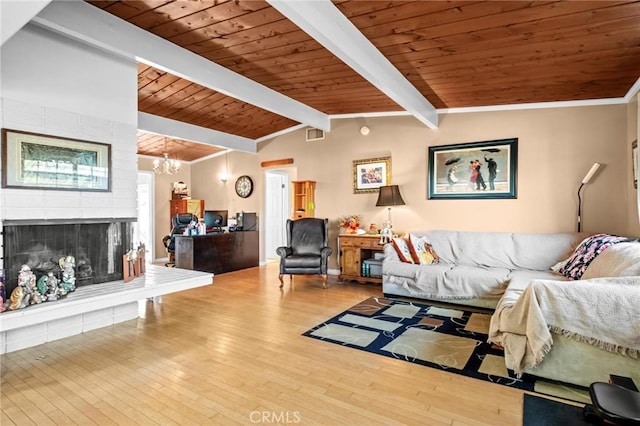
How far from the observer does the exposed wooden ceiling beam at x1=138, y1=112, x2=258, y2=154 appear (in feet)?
16.7

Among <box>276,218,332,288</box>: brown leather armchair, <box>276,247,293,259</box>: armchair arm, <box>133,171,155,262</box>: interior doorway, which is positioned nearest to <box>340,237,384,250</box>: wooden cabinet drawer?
<box>276,218,332,288</box>: brown leather armchair

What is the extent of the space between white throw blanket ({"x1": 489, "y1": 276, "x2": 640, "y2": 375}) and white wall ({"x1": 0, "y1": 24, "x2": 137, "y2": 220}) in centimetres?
359

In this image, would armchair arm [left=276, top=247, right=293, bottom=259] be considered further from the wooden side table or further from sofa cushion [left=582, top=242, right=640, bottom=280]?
sofa cushion [left=582, top=242, right=640, bottom=280]

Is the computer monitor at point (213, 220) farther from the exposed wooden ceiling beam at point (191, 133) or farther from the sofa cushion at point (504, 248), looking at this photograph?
the sofa cushion at point (504, 248)

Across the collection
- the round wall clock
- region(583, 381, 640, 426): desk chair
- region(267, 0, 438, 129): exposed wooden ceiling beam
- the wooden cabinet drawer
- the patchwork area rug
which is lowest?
the patchwork area rug

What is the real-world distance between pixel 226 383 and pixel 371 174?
405 centimetres

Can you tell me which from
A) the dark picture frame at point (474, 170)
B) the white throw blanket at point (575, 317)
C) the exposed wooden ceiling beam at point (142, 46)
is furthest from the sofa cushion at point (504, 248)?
the exposed wooden ceiling beam at point (142, 46)

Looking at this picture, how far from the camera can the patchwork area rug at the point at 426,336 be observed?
2453 millimetres

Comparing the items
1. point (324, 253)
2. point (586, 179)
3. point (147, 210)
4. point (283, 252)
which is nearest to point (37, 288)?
point (283, 252)

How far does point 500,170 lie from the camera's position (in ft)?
15.0

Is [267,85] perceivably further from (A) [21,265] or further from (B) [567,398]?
(B) [567,398]

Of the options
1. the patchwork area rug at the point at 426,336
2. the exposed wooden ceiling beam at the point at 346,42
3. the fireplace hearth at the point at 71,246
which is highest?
the exposed wooden ceiling beam at the point at 346,42

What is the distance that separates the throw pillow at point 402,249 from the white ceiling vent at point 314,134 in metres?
2.57

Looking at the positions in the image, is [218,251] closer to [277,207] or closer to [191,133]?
[191,133]
